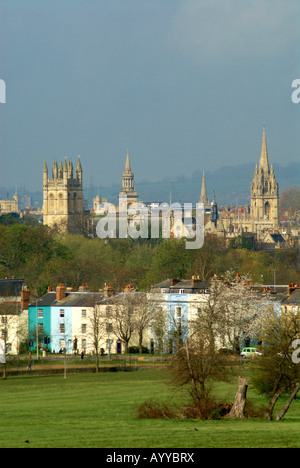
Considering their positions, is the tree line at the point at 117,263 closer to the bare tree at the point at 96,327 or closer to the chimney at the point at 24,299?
the chimney at the point at 24,299

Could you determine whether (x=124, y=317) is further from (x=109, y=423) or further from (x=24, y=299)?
(x=109, y=423)

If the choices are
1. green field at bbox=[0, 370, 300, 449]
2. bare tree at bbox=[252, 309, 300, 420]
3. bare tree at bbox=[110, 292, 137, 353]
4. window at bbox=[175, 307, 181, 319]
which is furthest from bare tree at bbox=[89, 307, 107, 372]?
bare tree at bbox=[252, 309, 300, 420]

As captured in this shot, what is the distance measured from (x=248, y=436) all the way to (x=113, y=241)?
109 metres

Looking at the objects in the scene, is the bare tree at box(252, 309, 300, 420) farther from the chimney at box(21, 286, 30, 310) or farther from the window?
the chimney at box(21, 286, 30, 310)

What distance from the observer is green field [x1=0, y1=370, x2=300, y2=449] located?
78.1ft

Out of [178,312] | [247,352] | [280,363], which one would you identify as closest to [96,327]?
Result: [178,312]

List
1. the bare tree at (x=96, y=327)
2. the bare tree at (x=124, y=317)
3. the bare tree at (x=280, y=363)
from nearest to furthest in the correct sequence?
the bare tree at (x=280, y=363) → the bare tree at (x=96, y=327) → the bare tree at (x=124, y=317)

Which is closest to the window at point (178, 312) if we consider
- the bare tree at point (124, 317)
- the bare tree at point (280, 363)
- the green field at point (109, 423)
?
the bare tree at point (124, 317)

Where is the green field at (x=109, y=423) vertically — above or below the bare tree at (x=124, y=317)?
below

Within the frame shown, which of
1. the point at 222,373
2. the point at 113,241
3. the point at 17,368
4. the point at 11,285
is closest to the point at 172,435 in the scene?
the point at 222,373

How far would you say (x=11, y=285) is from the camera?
6794 cm

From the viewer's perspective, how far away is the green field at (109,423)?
23797 millimetres
